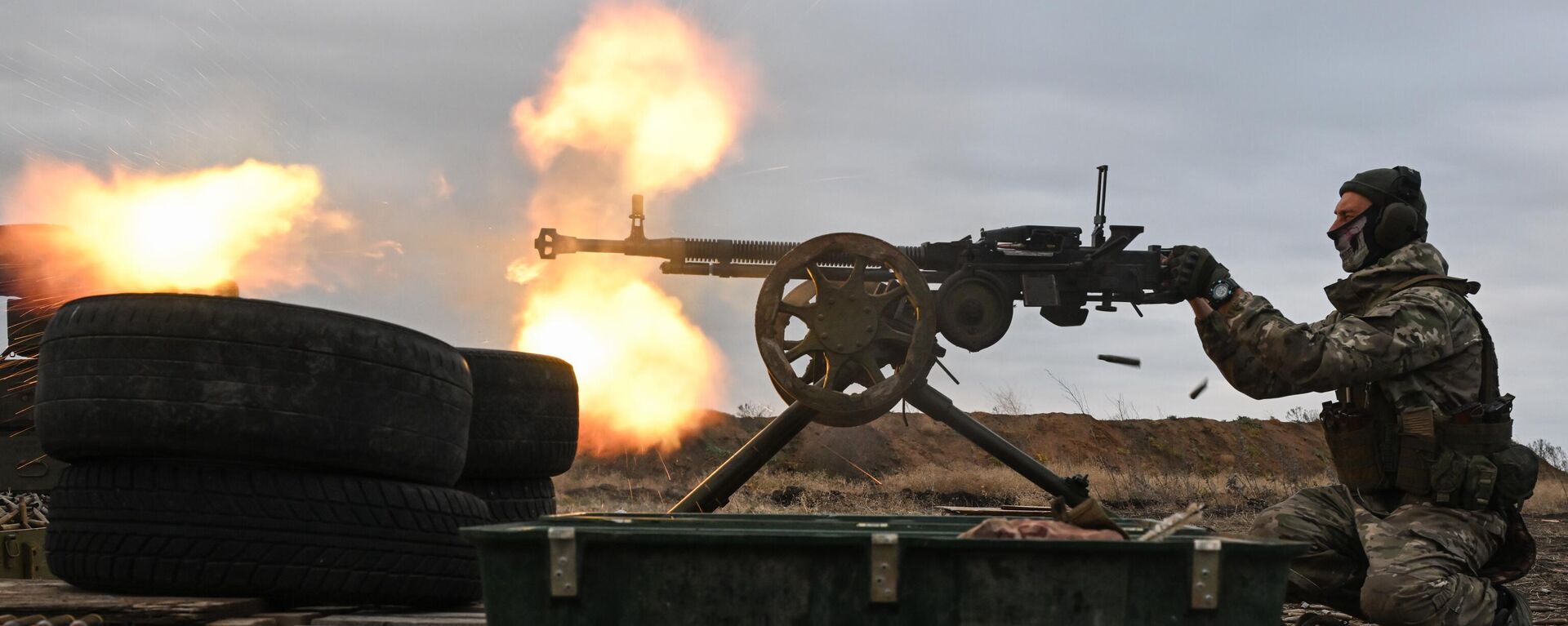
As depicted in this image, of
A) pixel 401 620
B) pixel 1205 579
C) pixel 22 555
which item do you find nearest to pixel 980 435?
pixel 401 620

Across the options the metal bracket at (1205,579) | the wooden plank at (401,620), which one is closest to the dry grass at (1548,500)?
→ the metal bracket at (1205,579)

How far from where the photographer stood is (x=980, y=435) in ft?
26.5

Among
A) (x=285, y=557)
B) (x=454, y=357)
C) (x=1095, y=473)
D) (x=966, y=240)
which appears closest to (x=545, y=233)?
(x=966, y=240)

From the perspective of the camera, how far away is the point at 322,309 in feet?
15.5

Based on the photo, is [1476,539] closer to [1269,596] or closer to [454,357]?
[1269,596]

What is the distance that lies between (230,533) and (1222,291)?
4262 mm

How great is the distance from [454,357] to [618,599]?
190cm

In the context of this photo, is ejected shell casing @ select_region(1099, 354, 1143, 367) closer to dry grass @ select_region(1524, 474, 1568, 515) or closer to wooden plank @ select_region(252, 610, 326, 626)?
wooden plank @ select_region(252, 610, 326, 626)

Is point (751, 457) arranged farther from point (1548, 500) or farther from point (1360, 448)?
point (1548, 500)

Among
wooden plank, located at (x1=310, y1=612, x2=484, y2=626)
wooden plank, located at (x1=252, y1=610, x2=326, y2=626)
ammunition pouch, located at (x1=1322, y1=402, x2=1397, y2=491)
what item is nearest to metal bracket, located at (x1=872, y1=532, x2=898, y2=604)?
wooden plank, located at (x1=310, y1=612, x2=484, y2=626)

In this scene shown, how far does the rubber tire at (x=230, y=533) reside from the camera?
4559 millimetres

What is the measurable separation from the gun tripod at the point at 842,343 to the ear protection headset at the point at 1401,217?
1970mm

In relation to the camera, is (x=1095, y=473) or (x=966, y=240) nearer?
(x=966, y=240)

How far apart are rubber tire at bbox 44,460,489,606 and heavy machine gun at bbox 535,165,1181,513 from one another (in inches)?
71.4
